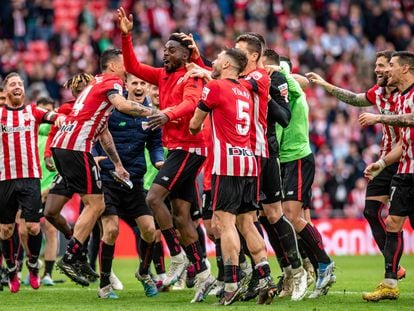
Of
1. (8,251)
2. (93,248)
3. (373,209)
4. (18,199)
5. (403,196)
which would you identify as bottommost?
(93,248)

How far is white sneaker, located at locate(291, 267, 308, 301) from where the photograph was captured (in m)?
12.1

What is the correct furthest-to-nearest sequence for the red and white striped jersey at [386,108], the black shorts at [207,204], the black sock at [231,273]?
the black shorts at [207,204], the red and white striped jersey at [386,108], the black sock at [231,273]

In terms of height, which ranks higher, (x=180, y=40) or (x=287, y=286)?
(x=180, y=40)

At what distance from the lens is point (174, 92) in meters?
12.5

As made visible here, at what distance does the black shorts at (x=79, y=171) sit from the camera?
12.5 meters

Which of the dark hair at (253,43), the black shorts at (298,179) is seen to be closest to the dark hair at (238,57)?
the dark hair at (253,43)

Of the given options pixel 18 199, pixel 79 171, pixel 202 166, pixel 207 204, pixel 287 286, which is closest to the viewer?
pixel 287 286

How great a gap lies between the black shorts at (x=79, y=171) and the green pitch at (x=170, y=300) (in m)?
1.31

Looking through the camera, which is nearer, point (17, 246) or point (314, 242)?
point (314, 242)

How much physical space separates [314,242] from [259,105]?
1839 mm

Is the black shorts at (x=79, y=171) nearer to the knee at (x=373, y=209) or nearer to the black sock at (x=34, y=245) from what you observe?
the black sock at (x=34, y=245)

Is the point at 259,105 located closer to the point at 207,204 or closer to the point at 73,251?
the point at 207,204

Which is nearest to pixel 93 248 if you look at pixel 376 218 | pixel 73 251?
pixel 73 251

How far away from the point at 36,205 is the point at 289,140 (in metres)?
3.44
